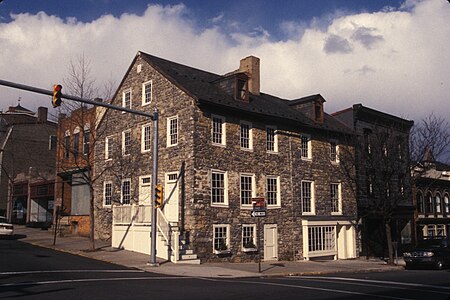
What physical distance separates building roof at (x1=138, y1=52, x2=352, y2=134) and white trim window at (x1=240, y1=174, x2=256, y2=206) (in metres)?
3.60

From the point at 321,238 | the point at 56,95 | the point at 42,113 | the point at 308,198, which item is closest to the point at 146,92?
the point at 308,198

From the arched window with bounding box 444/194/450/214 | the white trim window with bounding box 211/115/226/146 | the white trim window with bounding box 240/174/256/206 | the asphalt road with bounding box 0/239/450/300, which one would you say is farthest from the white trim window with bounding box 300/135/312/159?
the arched window with bounding box 444/194/450/214

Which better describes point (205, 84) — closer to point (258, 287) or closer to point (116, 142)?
point (116, 142)

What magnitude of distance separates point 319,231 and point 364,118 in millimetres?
10102

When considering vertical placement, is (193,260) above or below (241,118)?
below

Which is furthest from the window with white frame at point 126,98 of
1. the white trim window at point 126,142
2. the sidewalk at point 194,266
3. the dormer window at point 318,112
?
the dormer window at point 318,112

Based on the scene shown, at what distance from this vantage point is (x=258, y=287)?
47.2 ft

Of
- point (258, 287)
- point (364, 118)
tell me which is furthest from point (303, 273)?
point (364, 118)

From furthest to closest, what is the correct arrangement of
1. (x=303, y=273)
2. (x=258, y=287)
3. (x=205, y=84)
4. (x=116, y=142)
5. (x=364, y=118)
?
(x=364, y=118)
(x=116, y=142)
(x=205, y=84)
(x=303, y=273)
(x=258, y=287)

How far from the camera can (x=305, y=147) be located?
29984mm

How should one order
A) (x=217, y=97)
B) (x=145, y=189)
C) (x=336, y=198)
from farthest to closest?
(x=336, y=198) → (x=145, y=189) → (x=217, y=97)

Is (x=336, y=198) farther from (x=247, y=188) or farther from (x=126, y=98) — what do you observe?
(x=126, y=98)

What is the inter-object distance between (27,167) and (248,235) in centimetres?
2888

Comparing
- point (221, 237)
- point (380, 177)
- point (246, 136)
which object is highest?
point (246, 136)
